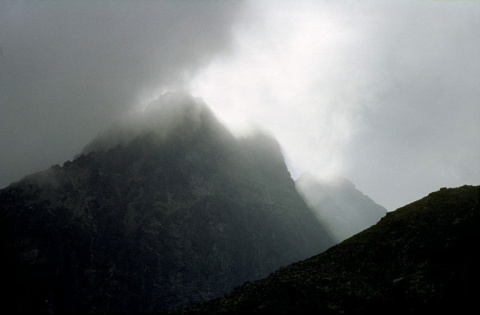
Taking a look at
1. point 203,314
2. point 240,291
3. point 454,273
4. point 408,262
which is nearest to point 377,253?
point 408,262

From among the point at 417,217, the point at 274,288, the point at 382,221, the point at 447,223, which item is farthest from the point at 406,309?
the point at 382,221

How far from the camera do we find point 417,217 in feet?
166

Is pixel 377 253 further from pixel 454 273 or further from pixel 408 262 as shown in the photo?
pixel 454 273

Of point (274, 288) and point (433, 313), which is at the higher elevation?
point (274, 288)

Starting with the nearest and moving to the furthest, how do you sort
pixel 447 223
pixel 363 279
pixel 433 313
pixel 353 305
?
pixel 433 313, pixel 353 305, pixel 363 279, pixel 447 223

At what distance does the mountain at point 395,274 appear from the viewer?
106 feet

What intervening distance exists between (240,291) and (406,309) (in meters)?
21.1

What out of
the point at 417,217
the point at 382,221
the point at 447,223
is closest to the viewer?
the point at 447,223

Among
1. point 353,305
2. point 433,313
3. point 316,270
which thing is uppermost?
point 316,270

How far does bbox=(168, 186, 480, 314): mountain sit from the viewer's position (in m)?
32.3

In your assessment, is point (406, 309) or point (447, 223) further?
point (447, 223)

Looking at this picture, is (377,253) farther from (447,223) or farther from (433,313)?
(433,313)

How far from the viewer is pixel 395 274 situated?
39.5 metres

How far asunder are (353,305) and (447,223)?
64.9 feet
